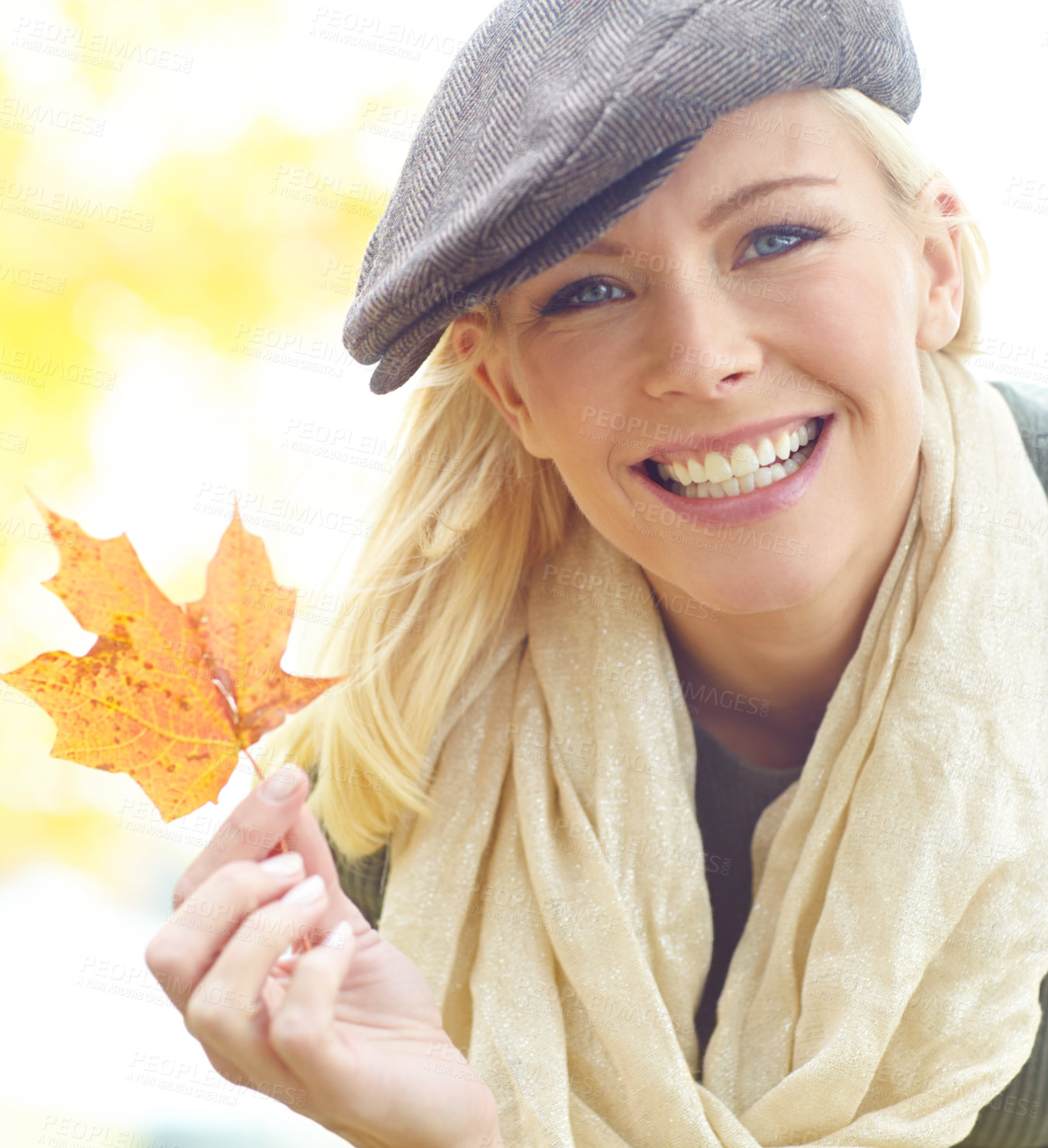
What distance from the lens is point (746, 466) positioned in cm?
94

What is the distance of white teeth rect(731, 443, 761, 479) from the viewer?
0.93 m

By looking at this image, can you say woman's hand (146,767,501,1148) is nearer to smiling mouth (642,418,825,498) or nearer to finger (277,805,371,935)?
finger (277,805,371,935)

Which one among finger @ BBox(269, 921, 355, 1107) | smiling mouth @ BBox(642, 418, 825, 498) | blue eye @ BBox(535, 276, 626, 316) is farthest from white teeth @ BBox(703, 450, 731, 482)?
finger @ BBox(269, 921, 355, 1107)

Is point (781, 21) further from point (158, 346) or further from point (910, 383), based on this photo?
point (158, 346)

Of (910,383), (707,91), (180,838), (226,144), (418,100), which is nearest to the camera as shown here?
(707,91)

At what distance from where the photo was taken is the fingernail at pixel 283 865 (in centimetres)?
73

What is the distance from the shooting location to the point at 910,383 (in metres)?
0.95

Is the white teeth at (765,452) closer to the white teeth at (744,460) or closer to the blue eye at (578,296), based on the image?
the white teeth at (744,460)

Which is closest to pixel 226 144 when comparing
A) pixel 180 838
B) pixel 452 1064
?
pixel 180 838

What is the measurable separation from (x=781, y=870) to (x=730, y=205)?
2.10 feet

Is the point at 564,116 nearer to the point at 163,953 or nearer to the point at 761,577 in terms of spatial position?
the point at 761,577

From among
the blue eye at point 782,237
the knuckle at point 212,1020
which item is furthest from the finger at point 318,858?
the blue eye at point 782,237

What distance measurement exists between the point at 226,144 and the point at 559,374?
1.63 m

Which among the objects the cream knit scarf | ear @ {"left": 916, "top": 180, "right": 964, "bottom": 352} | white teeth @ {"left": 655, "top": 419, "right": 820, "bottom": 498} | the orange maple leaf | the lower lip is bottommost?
the cream knit scarf
